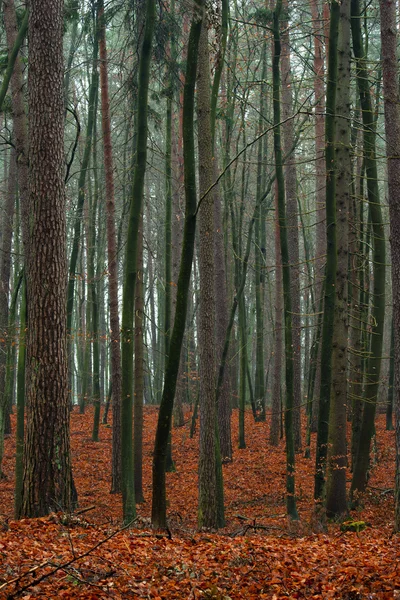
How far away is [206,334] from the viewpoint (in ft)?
31.3

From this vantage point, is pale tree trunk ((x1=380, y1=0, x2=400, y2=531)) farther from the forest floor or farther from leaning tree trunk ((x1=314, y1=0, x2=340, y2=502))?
the forest floor

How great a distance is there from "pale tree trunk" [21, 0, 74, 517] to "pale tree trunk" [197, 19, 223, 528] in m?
2.50

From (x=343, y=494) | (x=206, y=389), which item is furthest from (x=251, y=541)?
(x=343, y=494)

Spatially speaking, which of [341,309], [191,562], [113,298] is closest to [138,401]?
[113,298]

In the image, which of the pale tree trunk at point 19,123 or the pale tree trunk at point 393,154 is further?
the pale tree trunk at point 19,123

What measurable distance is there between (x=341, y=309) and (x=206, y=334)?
2.37 metres

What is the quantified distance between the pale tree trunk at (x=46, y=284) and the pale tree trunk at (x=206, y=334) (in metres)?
2.50

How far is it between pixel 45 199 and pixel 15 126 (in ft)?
10.5

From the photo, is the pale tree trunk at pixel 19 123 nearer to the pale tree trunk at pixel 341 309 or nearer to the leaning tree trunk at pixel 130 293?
the leaning tree trunk at pixel 130 293

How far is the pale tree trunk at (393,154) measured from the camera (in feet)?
28.7

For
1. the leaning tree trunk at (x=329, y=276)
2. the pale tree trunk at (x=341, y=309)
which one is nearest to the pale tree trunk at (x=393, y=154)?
the pale tree trunk at (x=341, y=309)

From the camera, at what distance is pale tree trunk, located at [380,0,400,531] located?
873 cm

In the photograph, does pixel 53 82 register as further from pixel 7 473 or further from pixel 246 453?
pixel 246 453

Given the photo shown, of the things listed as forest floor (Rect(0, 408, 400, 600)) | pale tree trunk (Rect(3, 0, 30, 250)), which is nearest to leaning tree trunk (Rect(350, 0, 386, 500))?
forest floor (Rect(0, 408, 400, 600))
